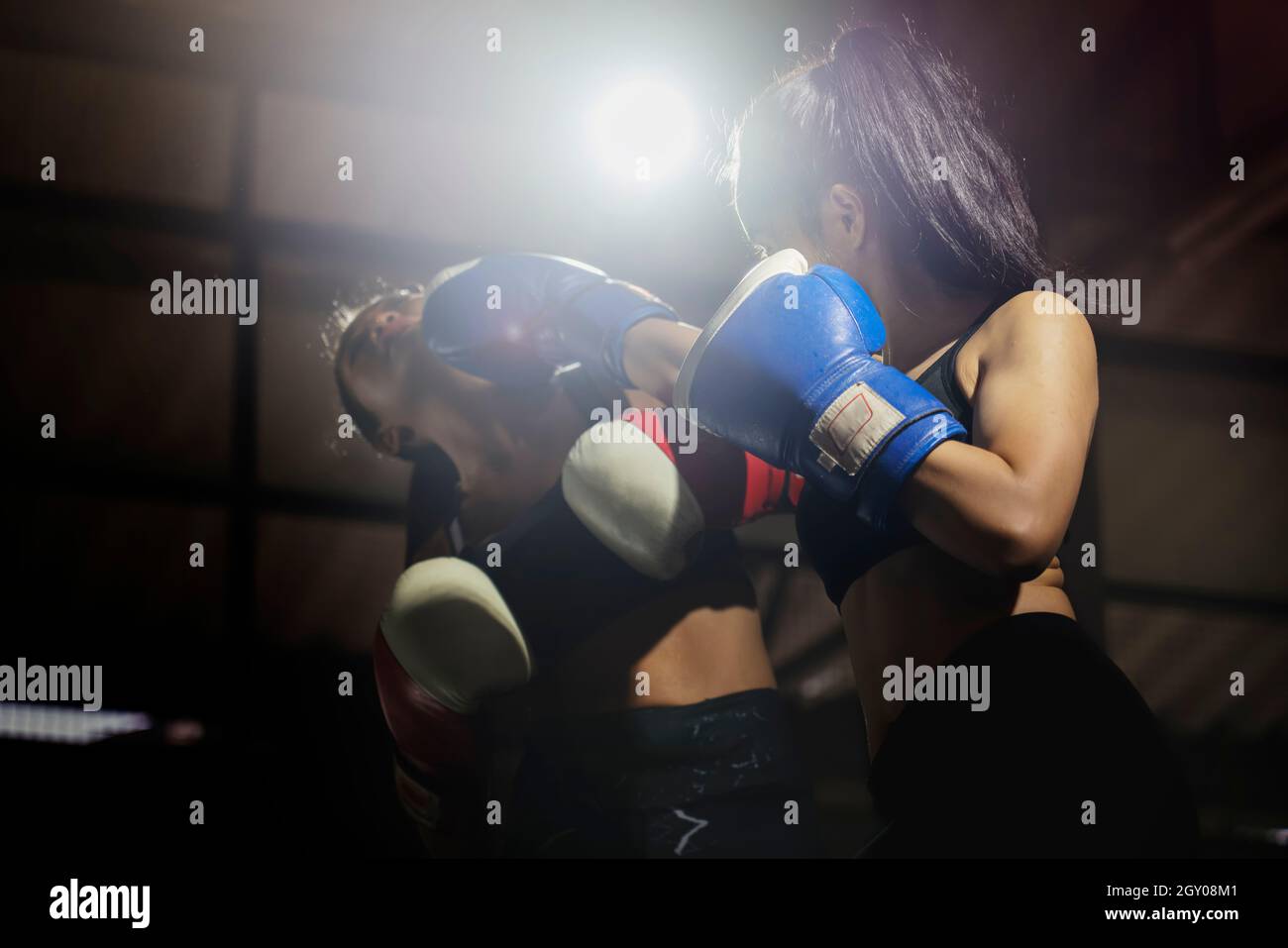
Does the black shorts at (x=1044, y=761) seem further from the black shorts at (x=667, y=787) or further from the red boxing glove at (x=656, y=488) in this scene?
the red boxing glove at (x=656, y=488)

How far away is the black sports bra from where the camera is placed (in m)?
1.07

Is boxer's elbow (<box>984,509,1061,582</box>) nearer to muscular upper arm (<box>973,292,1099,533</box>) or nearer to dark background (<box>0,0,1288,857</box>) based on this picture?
muscular upper arm (<box>973,292,1099,533</box>)

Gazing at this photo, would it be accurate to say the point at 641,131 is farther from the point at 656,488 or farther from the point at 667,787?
the point at 667,787

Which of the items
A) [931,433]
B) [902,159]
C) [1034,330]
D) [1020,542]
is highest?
[902,159]

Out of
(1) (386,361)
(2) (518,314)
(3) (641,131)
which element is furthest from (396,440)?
(3) (641,131)

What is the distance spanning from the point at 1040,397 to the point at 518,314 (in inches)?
30.8

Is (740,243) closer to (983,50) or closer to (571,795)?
(983,50)

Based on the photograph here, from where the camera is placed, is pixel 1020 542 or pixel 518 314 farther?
pixel 518 314

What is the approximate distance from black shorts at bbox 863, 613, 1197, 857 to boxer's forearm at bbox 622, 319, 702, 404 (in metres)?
0.51

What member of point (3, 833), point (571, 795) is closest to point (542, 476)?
point (571, 795)

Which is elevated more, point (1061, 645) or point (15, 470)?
point (15, 470)

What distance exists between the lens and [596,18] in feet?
5.29

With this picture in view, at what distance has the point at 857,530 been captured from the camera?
1122 millimetres

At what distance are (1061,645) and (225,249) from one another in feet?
4.12
